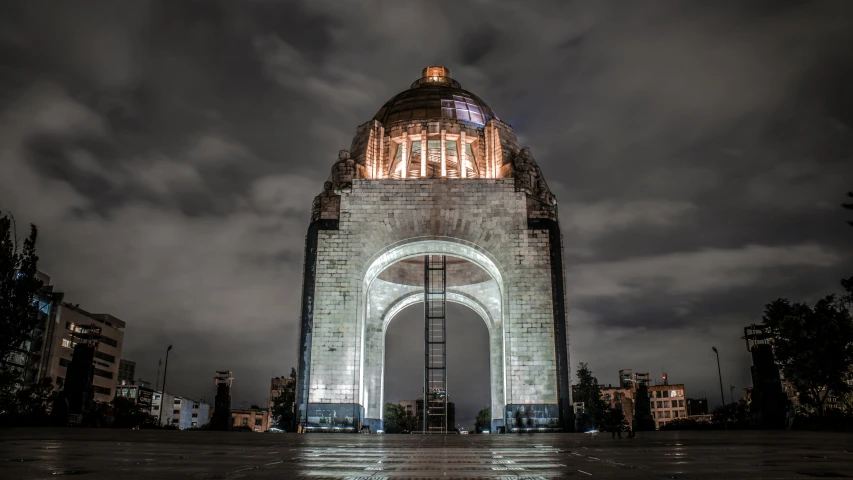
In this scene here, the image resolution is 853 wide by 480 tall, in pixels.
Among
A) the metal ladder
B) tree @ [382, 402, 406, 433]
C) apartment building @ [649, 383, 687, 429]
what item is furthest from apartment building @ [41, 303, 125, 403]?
apartment building @ [649, 383, 687, 429]

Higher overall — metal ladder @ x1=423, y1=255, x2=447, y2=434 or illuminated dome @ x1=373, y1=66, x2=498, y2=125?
illuminated dome @ x1=373, y1=66, x2=498, y2=125

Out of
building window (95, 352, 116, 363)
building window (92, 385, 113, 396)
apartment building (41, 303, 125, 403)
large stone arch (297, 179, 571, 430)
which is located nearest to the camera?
large stone arch (297, 179, 571, 430)

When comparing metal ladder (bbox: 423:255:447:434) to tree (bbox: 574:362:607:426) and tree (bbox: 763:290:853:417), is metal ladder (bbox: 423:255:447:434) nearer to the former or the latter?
tree (bbox: 763:290:853:417)

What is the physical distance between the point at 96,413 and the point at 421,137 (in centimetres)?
1757

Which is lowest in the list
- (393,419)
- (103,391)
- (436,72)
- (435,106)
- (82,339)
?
(393,419)

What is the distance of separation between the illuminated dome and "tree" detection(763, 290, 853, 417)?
16.5 metres

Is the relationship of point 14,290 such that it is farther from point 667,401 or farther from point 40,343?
point 667,401

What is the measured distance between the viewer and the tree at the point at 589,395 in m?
44.7

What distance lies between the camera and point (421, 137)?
28969mm

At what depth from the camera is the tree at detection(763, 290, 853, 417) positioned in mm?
24000

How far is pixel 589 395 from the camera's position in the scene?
46.0m

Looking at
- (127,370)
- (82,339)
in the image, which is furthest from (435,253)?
(127,370)

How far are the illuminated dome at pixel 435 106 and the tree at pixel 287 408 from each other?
14890 mm

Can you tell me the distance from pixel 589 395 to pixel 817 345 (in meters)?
23.4
